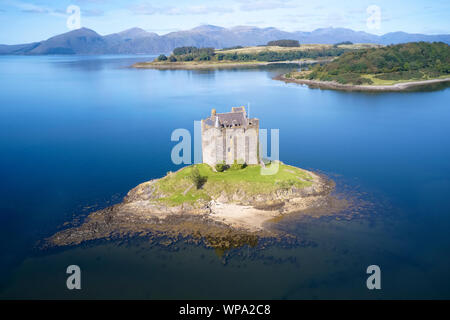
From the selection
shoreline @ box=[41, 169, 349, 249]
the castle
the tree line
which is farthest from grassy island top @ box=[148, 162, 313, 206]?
the tree line

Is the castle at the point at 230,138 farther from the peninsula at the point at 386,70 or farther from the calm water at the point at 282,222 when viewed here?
the peninsula at the point at 386,70

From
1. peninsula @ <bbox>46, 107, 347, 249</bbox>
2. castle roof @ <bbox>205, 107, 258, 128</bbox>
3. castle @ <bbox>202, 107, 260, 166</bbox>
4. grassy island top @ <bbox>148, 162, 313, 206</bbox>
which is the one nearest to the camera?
peninsula @ <bbox>46, 107, 347, 249</bbox>

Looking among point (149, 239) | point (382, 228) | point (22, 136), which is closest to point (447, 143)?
point (382, 228)

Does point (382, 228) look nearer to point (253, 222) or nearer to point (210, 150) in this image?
point (253, 222)

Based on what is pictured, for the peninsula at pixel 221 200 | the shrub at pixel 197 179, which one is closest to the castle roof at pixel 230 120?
the peninsula at pixel 221 200

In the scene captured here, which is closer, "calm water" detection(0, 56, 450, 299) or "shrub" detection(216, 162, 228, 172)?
"calm water" detection(0, 56, 450, 299)

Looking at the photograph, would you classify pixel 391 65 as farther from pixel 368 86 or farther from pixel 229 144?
pixel 229 144

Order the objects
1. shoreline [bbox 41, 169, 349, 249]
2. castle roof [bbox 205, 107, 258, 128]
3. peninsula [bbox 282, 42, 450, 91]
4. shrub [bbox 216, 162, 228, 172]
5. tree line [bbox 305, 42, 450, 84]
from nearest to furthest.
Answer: shoreline [bbox 41, 169, 349, 249] < castle roof [bbox 205, 107, 258, 128] < shrub [bbox 216, 162, 228, 172] < peninsula [bbox 282, 42, 450, 91] < tree line [bbox 305, 42, 450, 84]

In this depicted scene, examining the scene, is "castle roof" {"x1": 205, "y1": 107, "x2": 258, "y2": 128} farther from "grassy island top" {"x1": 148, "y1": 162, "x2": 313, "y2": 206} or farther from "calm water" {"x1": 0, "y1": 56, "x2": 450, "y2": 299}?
"calm water" {"x1": 0, "y1": 56, "x2": 450, "y2": 299}
